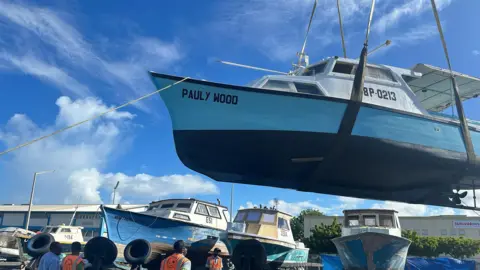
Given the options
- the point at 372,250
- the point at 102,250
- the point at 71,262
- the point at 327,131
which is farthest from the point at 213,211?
the point at 71,262

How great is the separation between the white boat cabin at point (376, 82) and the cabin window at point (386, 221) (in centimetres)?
410

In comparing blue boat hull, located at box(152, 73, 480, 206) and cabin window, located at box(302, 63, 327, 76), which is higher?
cabin window, located at box(302, 63, 327, 76)

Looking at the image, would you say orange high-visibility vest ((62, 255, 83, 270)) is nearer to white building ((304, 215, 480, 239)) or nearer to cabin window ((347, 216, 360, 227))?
cabin window ((347, 216, 360, 227))

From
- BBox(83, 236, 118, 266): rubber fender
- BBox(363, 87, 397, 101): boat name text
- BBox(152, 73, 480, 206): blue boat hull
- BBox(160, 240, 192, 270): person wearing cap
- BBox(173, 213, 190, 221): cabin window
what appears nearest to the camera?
BBox(160, 240, 192, 270): person wearing cap

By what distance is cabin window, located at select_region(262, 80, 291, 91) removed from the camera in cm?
752

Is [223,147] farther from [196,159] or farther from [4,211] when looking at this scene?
[4,211]

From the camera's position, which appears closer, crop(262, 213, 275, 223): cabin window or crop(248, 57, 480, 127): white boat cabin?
crop(248, 57, 480, 127): white boat cabin

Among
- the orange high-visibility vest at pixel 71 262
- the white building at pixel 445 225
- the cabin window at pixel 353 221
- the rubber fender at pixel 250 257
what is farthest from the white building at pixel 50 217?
the orange high-visibility vest at pixel 71 262

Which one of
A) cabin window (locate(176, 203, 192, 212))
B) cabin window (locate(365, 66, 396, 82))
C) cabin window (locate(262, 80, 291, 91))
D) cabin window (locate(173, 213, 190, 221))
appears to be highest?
cabin window (locate(365, 66, 396, 82))

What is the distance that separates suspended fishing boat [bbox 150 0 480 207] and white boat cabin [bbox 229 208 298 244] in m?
3.99

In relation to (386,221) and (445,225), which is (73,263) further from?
(445,225)

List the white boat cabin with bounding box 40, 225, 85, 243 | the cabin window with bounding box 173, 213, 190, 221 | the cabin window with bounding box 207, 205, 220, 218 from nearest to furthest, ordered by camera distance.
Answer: the cabin window with bounding box 173, 213, 190, 221
the cabin window with bounding box 207, 205, 220, 218
the white boat cabin with bounding box 40, 225, 85, 243

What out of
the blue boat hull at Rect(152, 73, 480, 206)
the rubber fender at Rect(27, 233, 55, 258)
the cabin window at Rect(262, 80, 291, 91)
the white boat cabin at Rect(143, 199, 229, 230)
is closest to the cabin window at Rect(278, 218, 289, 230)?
the white boat cabin at Rect(143, 199, 229, 230)

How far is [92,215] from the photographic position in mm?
49344
